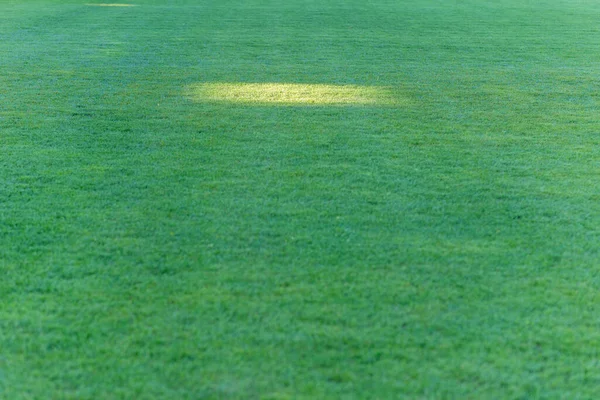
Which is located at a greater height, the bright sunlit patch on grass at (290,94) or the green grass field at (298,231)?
the green grass field at (298,231)

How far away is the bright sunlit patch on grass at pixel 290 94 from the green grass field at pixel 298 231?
23mm

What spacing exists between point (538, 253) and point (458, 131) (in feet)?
4.29

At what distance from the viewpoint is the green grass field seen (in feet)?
5.23

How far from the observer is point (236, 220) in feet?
7.68

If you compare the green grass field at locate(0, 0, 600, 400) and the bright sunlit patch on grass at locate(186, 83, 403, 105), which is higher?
the green grass field at locate(0, 0, 600, 400)

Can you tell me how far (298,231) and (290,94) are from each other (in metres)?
1.89

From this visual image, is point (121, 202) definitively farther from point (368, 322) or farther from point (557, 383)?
point (557, 383)

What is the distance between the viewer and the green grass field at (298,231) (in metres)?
1.59

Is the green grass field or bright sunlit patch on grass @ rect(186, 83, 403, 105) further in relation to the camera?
bright sunlit patch on grass @ rect(186, 83, 403, 105)

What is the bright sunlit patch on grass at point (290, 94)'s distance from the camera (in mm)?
3879

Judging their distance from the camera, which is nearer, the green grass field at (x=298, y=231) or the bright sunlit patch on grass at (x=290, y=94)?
the green grass field at (x=298, y=231)

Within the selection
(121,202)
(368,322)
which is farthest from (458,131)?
(368,322)

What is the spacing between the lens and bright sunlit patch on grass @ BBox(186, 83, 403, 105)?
3.88m

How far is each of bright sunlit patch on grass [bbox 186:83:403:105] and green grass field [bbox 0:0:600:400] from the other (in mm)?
23
